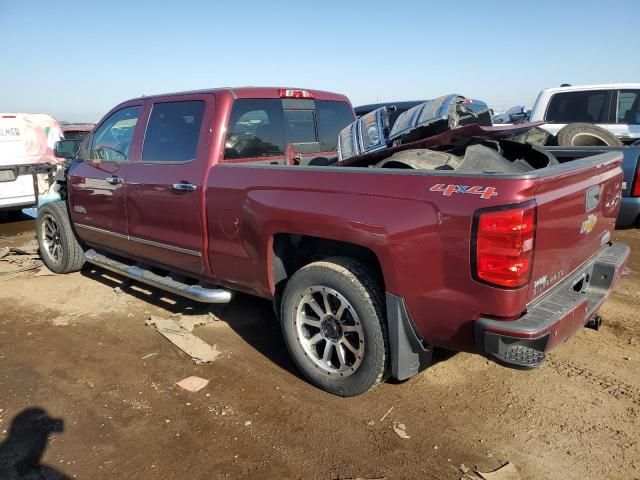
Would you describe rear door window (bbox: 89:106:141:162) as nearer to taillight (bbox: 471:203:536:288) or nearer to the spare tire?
taillight (bbox: 471:203:536:288)

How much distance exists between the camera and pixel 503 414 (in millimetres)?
2979

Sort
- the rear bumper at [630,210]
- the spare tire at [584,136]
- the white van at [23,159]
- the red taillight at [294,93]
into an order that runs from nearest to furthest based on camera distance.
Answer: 1. the red taillight at [294,93]
2. the rear bumper at [630,210]
3. the spare tire at [584,136]
4. the white van at [23,159]

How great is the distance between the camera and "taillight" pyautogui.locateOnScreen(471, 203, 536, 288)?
2320 millimetres

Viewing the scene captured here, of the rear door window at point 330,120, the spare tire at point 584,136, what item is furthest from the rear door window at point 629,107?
the rear door window at point 330,120

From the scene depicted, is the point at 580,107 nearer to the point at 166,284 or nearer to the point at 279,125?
the point at 279,125

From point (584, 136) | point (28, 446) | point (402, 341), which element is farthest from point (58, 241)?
point (584, 136)

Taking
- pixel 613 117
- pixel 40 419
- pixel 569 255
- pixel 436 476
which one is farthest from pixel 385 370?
pixel 613 117

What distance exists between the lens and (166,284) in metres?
4.27

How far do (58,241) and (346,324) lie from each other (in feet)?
14.1

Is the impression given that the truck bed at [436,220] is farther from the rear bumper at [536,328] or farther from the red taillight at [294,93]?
the red taillight at [294,93]

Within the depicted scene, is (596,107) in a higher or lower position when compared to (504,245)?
higher

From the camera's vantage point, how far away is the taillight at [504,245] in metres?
2.32

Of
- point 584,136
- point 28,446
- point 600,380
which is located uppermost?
point 584,136

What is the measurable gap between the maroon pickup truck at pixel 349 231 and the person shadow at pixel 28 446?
4.32ft
